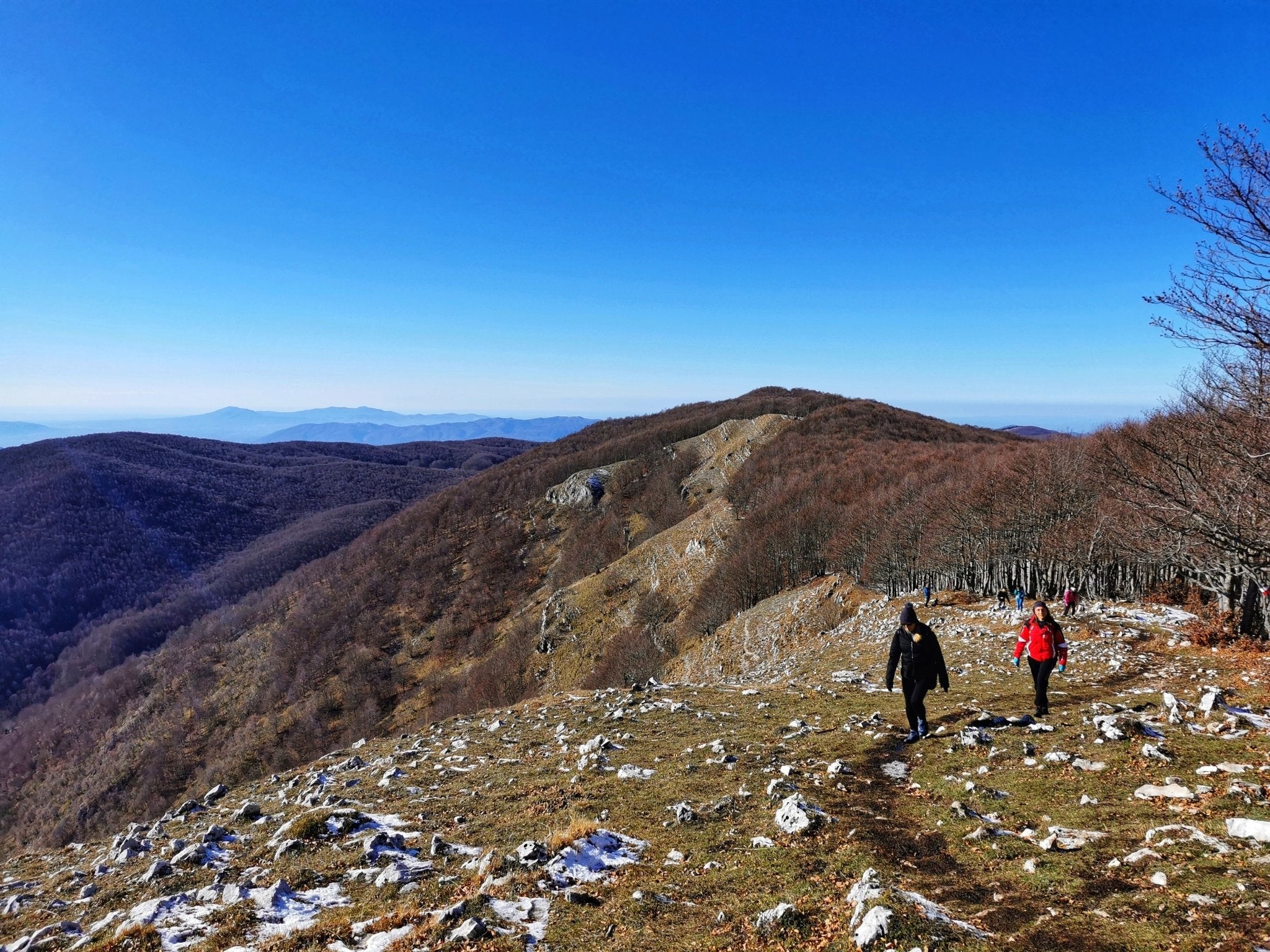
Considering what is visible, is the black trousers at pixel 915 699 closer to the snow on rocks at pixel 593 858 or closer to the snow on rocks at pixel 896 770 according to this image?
the snow on rocks at pixel 896 770

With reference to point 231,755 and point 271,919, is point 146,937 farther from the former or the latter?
point 231,755

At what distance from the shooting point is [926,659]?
1260 cm

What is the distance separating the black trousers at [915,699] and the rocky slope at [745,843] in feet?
1.61

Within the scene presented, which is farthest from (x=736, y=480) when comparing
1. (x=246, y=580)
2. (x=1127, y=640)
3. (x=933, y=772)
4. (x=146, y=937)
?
(x=246, y=580)

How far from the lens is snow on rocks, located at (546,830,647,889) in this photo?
25.3 ft

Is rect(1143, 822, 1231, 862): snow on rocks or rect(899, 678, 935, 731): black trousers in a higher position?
rect(1143, 822, 1231, 862): snow on rocks

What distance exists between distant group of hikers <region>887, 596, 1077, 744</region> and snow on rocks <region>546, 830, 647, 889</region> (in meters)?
7.05

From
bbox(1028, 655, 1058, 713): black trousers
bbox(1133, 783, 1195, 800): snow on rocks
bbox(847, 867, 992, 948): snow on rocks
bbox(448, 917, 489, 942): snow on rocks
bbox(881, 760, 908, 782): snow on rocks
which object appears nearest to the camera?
bbox(847, 867, 992, 948): snow on rocks

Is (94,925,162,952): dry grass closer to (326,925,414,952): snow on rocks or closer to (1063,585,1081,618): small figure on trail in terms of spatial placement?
(326,925,414,952): snow on rocks

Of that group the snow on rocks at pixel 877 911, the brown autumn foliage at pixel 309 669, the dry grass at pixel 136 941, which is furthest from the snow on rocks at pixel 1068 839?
the brown autumn foliage at pixel 309 669

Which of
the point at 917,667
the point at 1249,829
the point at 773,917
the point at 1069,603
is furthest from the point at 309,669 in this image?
the point at 1249,829

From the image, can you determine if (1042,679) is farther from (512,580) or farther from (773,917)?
(512,580)

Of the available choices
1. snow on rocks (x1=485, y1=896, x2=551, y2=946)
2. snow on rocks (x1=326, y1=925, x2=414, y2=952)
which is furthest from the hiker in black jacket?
snow on rocks (x1=326, y1=925, x2=414, y2=952)

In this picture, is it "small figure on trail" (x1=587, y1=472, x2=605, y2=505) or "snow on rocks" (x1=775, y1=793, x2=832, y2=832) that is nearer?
"snow on rocks" (x1=775, y1=793, x2=832, y2=832)
